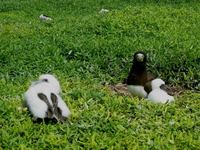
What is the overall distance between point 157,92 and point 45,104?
5.78 feet

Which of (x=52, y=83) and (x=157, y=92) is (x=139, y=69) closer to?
(x=157, y=92)

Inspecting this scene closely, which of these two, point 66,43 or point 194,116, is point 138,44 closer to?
point 66,43

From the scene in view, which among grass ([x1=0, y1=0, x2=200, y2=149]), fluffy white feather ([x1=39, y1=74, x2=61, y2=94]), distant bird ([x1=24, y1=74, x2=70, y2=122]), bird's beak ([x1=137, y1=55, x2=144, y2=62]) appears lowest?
grass ([x1=0, y1=0, x2=200, y2=149])

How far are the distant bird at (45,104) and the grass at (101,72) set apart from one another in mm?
99

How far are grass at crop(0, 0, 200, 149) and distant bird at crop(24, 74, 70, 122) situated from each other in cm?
10

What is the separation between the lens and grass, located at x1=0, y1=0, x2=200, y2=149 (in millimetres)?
4867

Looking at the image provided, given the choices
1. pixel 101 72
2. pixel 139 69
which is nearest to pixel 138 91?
pixel 139 69

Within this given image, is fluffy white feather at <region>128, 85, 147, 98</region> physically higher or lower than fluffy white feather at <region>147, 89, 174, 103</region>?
lower

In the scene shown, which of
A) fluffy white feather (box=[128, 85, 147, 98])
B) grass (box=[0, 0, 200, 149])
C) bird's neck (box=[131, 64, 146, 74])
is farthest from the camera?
bird's neck (box=[131, 64, 146, 74])

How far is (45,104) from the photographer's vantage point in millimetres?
4910

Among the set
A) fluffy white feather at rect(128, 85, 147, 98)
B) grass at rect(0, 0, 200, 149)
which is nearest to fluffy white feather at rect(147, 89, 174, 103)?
Answer: grass at rect(0, 0, 200, 149)

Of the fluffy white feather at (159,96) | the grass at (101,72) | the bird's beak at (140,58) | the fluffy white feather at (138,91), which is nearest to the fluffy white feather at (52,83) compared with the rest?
the grass at (101,72)

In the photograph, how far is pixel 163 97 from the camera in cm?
615

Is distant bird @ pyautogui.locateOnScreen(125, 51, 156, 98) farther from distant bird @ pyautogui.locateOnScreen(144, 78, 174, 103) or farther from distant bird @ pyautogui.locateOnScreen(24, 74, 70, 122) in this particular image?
distant bird @ pyautogui.locateOnScreen(24, 74, 70, 122)
